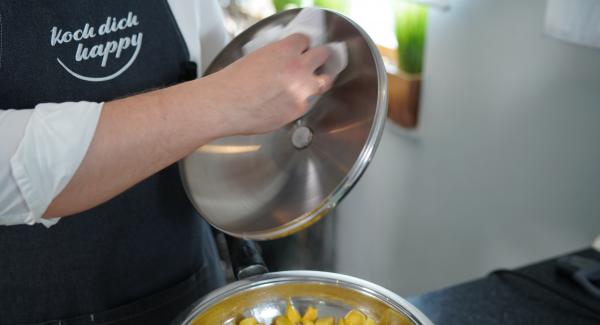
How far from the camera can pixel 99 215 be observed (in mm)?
752

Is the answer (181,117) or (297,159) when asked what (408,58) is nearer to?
(297,159)

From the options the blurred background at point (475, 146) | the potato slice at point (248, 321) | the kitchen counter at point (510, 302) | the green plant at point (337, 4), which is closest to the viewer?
the potato slice at point (248, 321)

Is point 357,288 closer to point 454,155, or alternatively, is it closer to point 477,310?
point 477,310

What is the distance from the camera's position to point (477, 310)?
85cm

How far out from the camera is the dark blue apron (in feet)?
2.16

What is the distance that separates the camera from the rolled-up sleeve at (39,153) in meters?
0.50

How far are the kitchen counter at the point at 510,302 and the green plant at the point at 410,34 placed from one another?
77cm

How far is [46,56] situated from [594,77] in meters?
0.87

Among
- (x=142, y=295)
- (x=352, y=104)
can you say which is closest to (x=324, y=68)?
(x=352, y=104)

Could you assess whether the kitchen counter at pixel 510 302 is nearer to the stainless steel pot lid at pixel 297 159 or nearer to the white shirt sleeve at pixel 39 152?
the stainless steel pot lid at pixel 297 159

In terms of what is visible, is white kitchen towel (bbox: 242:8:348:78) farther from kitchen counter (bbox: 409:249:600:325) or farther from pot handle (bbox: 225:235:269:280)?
kitchen counter (bbox: 409:249:600:325)

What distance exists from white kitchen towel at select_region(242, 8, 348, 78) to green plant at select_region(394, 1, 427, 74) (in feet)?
2.87

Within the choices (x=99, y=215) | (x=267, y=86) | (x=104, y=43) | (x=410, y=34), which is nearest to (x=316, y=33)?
(x=267, y=86)

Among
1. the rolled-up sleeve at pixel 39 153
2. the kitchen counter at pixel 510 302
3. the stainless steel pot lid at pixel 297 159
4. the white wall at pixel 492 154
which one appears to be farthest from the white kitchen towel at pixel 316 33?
the white wall at pixel 492 154
